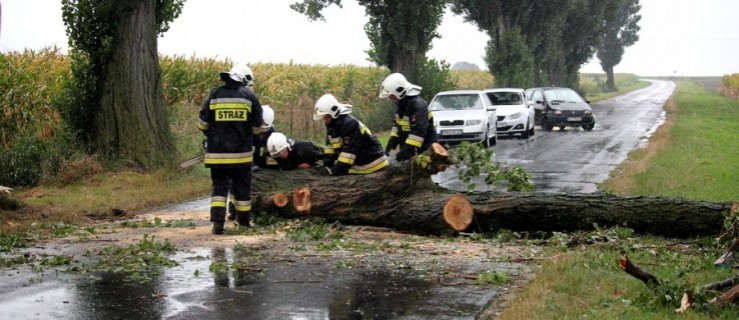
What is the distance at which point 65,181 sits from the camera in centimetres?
1694

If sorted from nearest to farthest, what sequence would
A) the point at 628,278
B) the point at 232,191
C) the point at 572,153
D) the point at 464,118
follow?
the point at 628,278
the point at 232,191
the point at 572,153
the point at 464,118

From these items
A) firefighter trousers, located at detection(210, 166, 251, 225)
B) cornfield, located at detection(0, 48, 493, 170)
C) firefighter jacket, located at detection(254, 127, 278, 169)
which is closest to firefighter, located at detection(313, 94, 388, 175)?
firefighter jacket, located at detection(254, 127, 278, 169)

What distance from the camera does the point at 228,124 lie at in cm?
1120

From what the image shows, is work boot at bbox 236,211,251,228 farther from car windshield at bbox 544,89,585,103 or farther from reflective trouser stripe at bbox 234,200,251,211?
car windshield at bbox 544,89,585,103

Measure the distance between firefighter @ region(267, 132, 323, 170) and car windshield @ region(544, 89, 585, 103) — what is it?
24.9 m

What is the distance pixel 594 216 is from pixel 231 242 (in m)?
3.77

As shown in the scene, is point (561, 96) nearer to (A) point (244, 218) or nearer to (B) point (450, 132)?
(B) point (450, 132)

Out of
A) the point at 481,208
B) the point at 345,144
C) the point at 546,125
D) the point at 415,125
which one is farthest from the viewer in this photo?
the point at 546,125

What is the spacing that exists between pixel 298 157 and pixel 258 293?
5.42m

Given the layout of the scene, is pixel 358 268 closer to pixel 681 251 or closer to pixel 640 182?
pixel 681 251

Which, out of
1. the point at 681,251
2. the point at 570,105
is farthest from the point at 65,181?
the point at 570,105

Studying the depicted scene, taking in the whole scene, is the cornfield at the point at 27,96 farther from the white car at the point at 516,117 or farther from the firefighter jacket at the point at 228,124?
the white car at the point at 516,117

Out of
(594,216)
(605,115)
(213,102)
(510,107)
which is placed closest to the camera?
(594,216)

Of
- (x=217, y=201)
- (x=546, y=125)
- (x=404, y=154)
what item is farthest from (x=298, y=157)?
(x=546, y=125)
